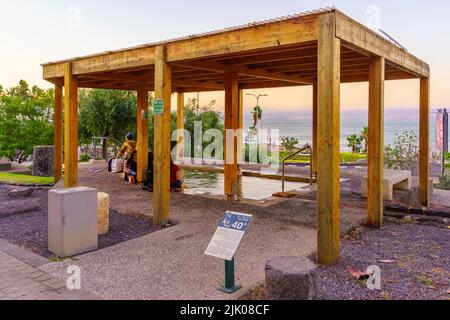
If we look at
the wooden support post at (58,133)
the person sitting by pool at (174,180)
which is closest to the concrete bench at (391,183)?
the person sitting by pool at (174,180)

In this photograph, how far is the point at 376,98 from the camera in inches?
252

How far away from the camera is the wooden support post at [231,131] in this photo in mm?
8843

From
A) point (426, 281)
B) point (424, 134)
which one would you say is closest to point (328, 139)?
point (426, 281)

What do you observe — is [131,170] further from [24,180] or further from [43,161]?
[43,161]

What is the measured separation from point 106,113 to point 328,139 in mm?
16053

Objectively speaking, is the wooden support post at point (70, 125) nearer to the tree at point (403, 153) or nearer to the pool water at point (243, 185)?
the pool water at point (243, 185)

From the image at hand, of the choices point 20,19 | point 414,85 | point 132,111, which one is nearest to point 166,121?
point 414,85

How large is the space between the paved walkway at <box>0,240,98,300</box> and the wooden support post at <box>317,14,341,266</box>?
275 cm

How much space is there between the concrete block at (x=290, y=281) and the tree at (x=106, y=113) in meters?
16.8

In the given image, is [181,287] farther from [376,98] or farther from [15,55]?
[15,55]

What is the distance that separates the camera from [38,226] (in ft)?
21.8

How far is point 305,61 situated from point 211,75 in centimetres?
338

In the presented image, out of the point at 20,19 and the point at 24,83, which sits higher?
the point at 20,19
